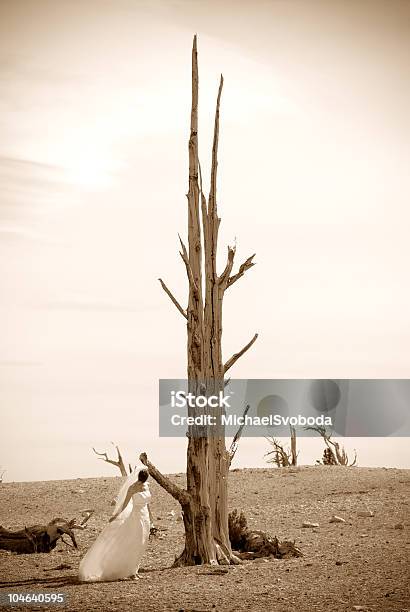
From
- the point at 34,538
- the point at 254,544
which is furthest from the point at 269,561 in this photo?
the point at 34,538

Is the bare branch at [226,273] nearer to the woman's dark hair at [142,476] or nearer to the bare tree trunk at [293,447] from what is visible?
the woman's dark hair at [142,476]

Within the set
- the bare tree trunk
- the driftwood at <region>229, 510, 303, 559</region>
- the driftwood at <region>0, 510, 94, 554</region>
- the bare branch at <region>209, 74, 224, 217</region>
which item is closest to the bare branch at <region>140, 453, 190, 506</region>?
the driftwood at <region>229, 510, 303, 559</region>

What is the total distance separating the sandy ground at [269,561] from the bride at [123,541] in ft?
1.03

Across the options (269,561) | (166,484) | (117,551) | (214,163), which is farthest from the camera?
(214,163)

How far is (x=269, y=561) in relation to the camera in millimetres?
12703

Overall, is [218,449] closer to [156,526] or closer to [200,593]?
[200,593]

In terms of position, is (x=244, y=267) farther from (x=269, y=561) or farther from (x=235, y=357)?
(x=269, y=561)

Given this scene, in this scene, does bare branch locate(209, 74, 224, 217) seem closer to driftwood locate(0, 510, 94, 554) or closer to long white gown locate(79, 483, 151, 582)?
long white gown locate(79, 483, 151, 582)

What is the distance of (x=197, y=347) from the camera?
12.6 m

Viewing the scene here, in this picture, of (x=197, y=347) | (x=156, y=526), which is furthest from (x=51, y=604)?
(x=156, y=526)

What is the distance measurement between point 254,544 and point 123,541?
2.92m

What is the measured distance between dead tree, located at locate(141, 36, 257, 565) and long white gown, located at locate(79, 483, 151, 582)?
1080 mm

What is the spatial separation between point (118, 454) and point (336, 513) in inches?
169

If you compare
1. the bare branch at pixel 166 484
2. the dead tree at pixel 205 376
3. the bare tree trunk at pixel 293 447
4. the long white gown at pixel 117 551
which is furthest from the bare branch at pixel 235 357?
the bare tree trunk at pixel 293 447
